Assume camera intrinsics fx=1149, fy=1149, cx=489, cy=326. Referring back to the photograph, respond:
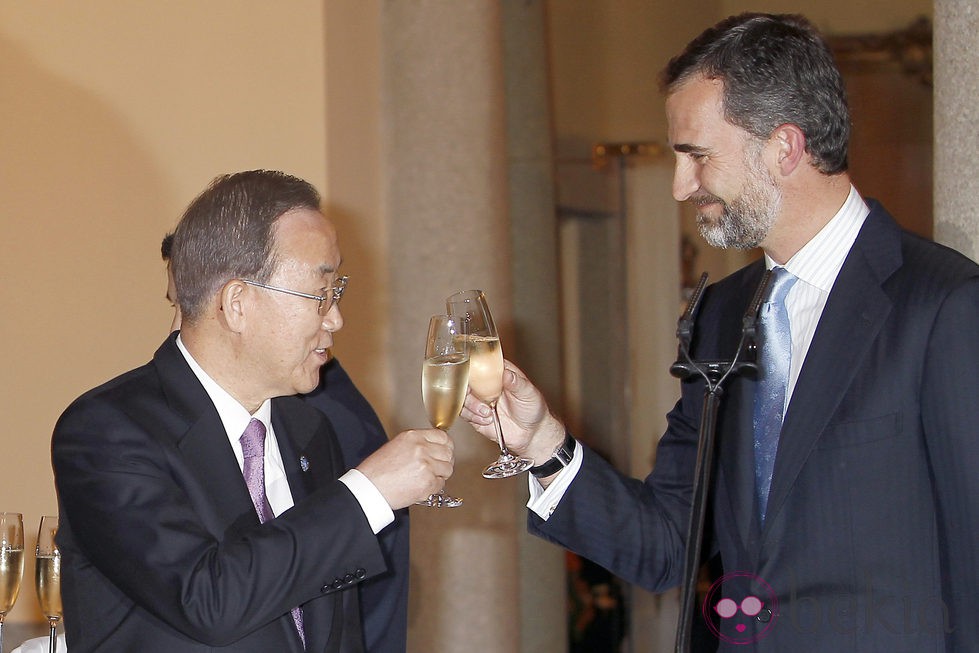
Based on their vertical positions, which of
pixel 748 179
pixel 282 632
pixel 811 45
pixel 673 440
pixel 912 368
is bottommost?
pixel 282 632

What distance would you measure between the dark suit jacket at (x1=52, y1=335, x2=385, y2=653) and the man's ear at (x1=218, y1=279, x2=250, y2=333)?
0.13m

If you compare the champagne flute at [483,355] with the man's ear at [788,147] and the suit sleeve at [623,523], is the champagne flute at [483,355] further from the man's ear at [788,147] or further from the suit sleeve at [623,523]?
the man's ear at [788,147]

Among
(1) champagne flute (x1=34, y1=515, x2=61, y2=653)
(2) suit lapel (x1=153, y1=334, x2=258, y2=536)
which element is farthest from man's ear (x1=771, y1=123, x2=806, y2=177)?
(1) champagne flute (x1=34, y1=515, x2=61, y2=653)

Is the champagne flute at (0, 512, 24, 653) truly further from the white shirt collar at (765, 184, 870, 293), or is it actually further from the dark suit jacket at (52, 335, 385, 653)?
the white shirt collar at (765, 184, 870, 293)

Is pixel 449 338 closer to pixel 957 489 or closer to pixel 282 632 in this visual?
pixel 282 632

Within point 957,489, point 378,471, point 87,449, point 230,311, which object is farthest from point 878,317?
point 87,449

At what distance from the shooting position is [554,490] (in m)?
2.49

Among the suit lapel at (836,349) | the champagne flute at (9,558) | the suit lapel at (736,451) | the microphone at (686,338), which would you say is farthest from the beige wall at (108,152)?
the microphone at (686,338)

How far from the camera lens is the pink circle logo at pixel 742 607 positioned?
217cm

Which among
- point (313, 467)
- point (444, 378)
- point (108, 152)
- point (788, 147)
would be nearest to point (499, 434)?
point (444, 378)

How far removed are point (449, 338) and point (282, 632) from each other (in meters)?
0.65

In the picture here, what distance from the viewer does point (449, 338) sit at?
2.29 m

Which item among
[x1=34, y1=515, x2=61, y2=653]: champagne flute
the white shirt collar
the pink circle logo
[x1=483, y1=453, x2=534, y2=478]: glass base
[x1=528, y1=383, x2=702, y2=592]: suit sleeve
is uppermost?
the white shirt collar

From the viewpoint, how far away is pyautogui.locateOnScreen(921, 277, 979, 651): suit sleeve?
1.96m
